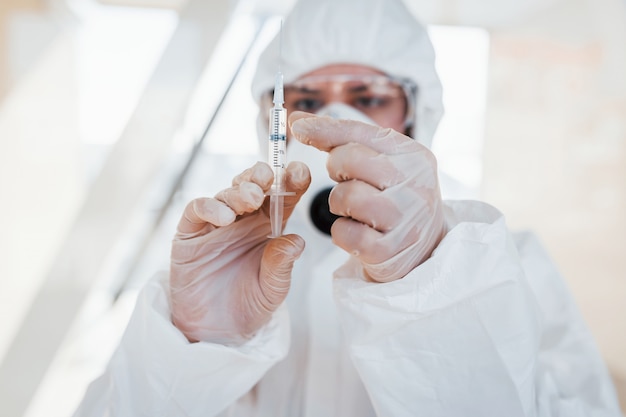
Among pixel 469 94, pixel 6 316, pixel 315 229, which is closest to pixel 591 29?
pixel 469 94

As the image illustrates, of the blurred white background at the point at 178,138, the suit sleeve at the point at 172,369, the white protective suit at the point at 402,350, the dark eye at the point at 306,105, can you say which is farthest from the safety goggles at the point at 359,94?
the blurred white background at the point at 178,138

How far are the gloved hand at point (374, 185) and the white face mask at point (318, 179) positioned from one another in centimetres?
34

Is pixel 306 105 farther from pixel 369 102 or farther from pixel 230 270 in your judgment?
pixel 230 270

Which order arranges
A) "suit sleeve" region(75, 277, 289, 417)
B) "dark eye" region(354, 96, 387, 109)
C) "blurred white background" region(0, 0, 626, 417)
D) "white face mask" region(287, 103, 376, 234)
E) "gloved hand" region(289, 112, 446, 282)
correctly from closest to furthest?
"gloved hand" region(289, 112, 446, 282)
"suit sleeve" region(75, 277, 289, 417)
"white face mask" region(287, 103, 376, 234)
"dark eye" region(354, 96, 387, 109)
"blurred white background" region(0, 0, 626, 417)

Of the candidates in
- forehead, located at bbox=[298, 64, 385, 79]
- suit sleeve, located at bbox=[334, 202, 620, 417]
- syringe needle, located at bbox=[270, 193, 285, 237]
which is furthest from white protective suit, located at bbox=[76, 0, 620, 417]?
forehead, located at bbox=[298, 64, 385, 79]

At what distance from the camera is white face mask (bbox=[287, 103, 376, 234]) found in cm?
92

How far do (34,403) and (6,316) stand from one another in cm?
26

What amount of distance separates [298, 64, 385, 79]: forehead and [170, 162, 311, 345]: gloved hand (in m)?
0.50

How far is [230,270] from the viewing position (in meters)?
0.71

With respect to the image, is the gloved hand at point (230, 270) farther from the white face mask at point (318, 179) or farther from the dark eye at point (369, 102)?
the dark eye at point (369, 102)

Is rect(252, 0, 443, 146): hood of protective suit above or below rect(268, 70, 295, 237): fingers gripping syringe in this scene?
above

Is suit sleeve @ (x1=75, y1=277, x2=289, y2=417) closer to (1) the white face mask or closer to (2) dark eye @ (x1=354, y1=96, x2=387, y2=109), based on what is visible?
(1) the white face mask

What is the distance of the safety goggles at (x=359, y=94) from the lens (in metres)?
1.03

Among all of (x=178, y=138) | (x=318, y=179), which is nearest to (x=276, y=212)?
(x=318, y=179)
